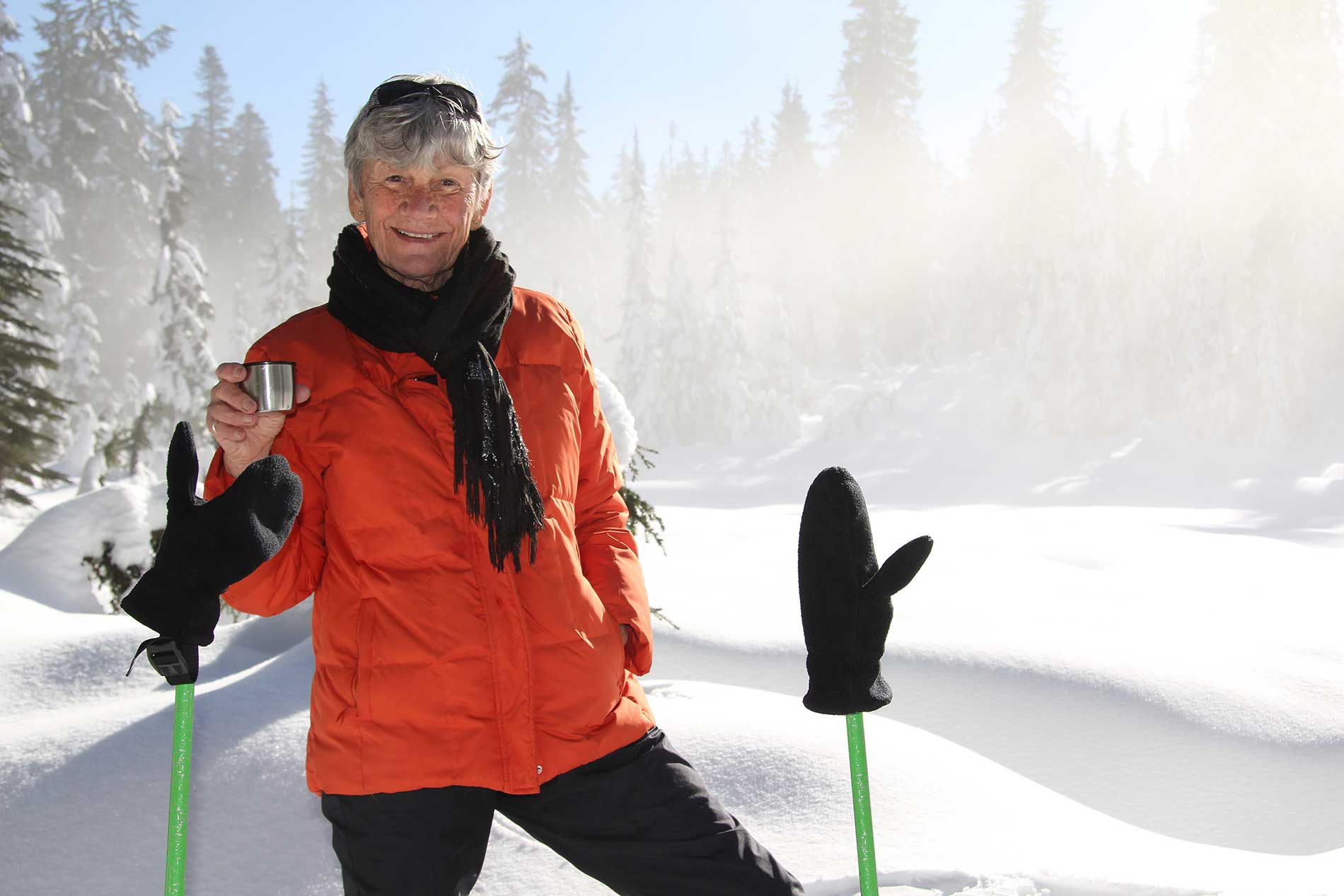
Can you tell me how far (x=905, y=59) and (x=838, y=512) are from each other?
4684 cm

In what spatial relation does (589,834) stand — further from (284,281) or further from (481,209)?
(284,281)

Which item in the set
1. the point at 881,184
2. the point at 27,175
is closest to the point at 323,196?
the point at 27,175

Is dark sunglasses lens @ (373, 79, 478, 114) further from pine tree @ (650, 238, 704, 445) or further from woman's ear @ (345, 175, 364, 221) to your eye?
pine tree @ (650, 238, 704, 445)

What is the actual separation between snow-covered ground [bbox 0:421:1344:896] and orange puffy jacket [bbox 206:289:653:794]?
5.92 feet

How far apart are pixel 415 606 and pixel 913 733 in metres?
3.53

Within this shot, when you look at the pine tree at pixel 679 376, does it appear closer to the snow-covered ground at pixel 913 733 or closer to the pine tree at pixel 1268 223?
the pine tree at pixel 1268 223

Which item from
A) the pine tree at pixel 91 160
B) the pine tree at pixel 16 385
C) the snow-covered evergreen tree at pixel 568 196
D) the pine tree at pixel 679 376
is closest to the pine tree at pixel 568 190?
the snow-covered evergreen tree at pixel 568 196

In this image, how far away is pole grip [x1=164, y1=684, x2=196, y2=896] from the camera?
1.72 m

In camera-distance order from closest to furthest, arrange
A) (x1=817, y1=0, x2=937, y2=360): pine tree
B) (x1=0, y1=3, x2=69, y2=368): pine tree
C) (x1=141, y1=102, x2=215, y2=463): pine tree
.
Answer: (x1=0, y1=3, x2=69, y2=368): pine tree, (x1=141, y1=102, x2=215, y2=463): pine tree, (x1=817, y1=0, x2=937, y2=360): pine tree

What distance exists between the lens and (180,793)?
1744 mm

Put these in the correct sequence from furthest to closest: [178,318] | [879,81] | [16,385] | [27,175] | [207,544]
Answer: [879,81], [27,175], [178,318], [16,385], [207,544]

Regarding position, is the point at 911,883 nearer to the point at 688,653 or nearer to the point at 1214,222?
the point at 688,653

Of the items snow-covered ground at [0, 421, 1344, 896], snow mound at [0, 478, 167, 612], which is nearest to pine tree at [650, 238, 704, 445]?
snow-covered ground at [0, 421, 1344, 896]

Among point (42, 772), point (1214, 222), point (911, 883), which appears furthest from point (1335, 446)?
point (42, 772)
